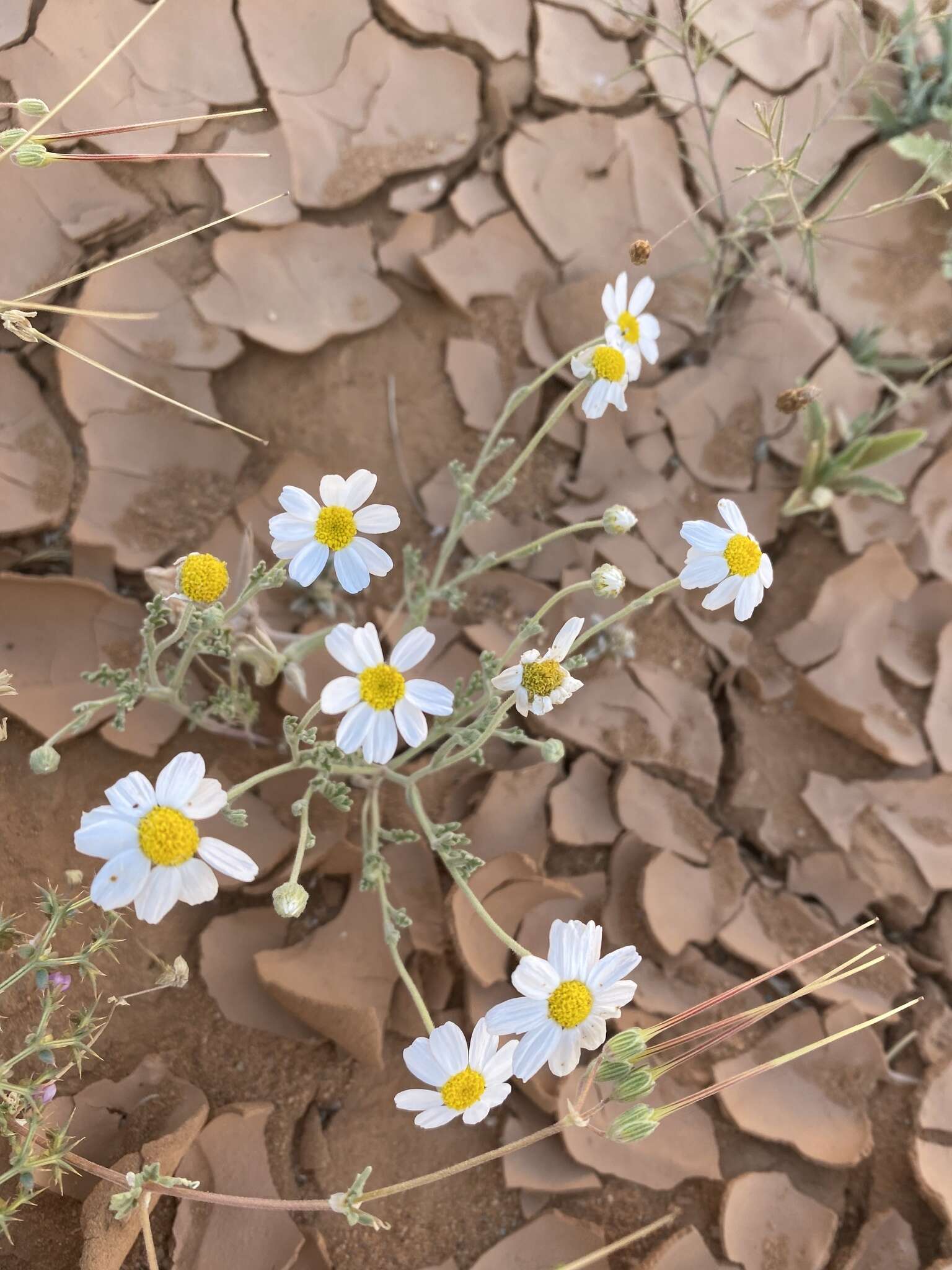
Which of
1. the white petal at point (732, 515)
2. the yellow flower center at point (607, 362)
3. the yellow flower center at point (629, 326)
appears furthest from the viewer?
the yellow flower center at point (629, 326)

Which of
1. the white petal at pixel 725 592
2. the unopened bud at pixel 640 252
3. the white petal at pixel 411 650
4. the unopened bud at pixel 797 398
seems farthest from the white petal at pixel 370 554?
the unopened bud at pixel 797 398

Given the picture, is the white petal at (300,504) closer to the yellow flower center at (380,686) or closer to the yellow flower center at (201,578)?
the yellow flower center at (201,578)

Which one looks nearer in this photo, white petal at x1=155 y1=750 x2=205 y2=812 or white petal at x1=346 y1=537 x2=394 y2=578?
white petal at x1=155 y1=750 x2=205 y2=812

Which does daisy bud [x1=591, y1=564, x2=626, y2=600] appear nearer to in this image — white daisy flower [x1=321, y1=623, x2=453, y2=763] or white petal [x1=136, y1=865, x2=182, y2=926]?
white daisy flower [x1=321, y1=623, x2=453, y2=763]

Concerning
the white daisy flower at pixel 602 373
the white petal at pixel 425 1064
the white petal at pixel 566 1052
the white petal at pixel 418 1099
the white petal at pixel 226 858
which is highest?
the white daisy flower at pixel 602 373

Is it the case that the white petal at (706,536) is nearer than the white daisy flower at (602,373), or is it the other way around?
the white petal at (706,536)

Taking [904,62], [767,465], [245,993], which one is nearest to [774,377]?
[767,465]

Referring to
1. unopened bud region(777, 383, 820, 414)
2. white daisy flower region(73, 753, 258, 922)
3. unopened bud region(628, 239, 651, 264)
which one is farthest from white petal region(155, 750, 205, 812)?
unopened bud region(777, 383, 820, 414)
